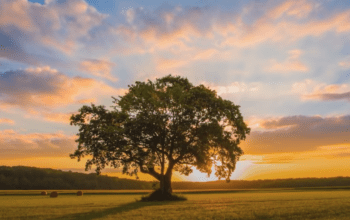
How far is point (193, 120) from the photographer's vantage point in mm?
45125

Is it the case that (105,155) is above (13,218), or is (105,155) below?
above

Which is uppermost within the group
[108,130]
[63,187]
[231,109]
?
[231,109]

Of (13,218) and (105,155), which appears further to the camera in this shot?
(105,155)

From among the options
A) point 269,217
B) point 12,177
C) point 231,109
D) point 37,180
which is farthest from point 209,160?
point 12,177

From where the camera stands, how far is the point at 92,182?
141875 mm

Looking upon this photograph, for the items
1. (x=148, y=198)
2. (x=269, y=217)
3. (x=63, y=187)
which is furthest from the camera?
(x=63, y=187)

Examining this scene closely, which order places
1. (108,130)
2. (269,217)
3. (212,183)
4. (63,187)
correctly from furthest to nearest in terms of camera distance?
(212,183) < (63,187) < (108,130) < (269,217)

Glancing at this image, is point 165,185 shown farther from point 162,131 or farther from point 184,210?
point 184,210

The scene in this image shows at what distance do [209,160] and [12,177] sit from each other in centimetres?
11801

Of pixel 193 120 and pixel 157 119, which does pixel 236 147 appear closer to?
pixel 193 120

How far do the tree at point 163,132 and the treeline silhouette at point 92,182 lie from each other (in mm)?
88519

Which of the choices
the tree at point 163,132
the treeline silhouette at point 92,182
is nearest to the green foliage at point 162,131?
the tree at point 163,132

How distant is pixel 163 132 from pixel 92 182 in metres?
106

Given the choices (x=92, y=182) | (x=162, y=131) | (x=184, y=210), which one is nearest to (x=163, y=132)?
(x=162, y=131)
